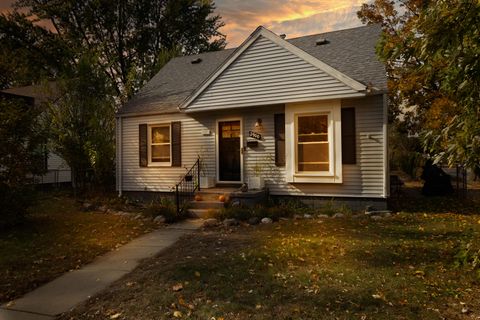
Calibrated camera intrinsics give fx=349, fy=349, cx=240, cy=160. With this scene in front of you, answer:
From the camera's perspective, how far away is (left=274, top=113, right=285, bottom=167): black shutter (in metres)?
10.6

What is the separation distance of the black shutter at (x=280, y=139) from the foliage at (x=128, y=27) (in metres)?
15.2

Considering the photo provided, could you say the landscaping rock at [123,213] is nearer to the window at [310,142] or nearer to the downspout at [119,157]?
the downspout at [119,157]

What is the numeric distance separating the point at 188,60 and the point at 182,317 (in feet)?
45.8

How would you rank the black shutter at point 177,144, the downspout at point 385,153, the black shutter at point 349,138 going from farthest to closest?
the black shutter at point 177,144, the black shutter at point 349,138, the downspout at point 385,153

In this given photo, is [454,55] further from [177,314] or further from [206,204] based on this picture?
[206,204]

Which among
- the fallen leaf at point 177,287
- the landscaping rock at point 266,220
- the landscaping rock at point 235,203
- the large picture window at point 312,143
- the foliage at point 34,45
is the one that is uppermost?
the foliage at point 34,45

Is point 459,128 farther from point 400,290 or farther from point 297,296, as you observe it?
point 297,296

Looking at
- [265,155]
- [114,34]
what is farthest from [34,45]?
[265,155]

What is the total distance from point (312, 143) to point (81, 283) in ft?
23.8

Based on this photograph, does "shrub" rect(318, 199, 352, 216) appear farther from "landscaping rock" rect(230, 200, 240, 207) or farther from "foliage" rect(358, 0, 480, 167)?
"foliage" rect(358, 0, 480, 167)

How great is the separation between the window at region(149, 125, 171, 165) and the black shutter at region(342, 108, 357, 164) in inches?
244

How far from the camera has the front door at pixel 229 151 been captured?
455 inches

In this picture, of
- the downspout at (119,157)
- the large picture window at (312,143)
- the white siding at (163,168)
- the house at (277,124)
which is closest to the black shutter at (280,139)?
the house at (277,124)

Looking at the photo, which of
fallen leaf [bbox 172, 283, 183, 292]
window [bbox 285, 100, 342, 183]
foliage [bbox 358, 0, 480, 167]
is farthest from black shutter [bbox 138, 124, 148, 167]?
foliage [bbox 358, 0, 480, 167]
